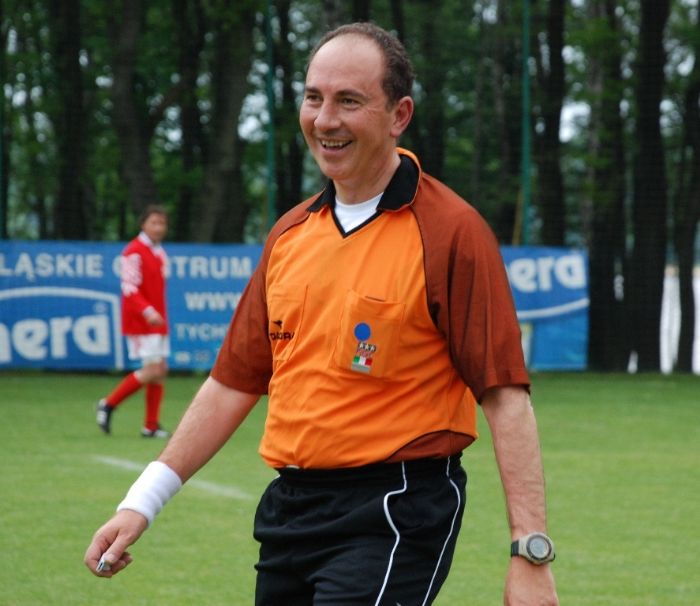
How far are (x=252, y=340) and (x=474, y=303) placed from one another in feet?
2.22

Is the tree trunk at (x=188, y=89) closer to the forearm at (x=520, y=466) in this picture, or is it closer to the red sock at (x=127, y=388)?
the red sock at (x=127, y=388)

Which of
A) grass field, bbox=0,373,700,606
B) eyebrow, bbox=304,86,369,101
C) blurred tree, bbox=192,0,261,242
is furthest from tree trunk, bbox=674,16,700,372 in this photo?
eyebrow, bbox=304,86,369,101

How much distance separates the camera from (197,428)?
3955 millimetres

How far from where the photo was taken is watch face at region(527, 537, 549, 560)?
11.1ft

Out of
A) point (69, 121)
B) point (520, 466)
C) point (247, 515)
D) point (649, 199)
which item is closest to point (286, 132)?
point (69, 121)

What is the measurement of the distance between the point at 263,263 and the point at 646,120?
24043 millimetres

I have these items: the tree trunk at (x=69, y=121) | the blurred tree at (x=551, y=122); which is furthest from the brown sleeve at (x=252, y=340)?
Answer: the blurred tree at (x=551, y=122)

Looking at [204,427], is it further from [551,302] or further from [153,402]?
[551,302]

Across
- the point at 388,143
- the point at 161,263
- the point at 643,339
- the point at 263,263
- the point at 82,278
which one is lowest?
the point at 643,339

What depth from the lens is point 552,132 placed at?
2798cm

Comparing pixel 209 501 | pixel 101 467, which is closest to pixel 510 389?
pixel 209 501

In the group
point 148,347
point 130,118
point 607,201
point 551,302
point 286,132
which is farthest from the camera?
point 607,201

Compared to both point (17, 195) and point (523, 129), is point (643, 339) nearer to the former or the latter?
point (523, 129)

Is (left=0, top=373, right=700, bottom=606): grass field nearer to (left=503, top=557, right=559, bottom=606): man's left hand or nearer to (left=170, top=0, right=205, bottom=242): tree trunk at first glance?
(left=503, top=557, right=559, bottom=606): man's left hand
